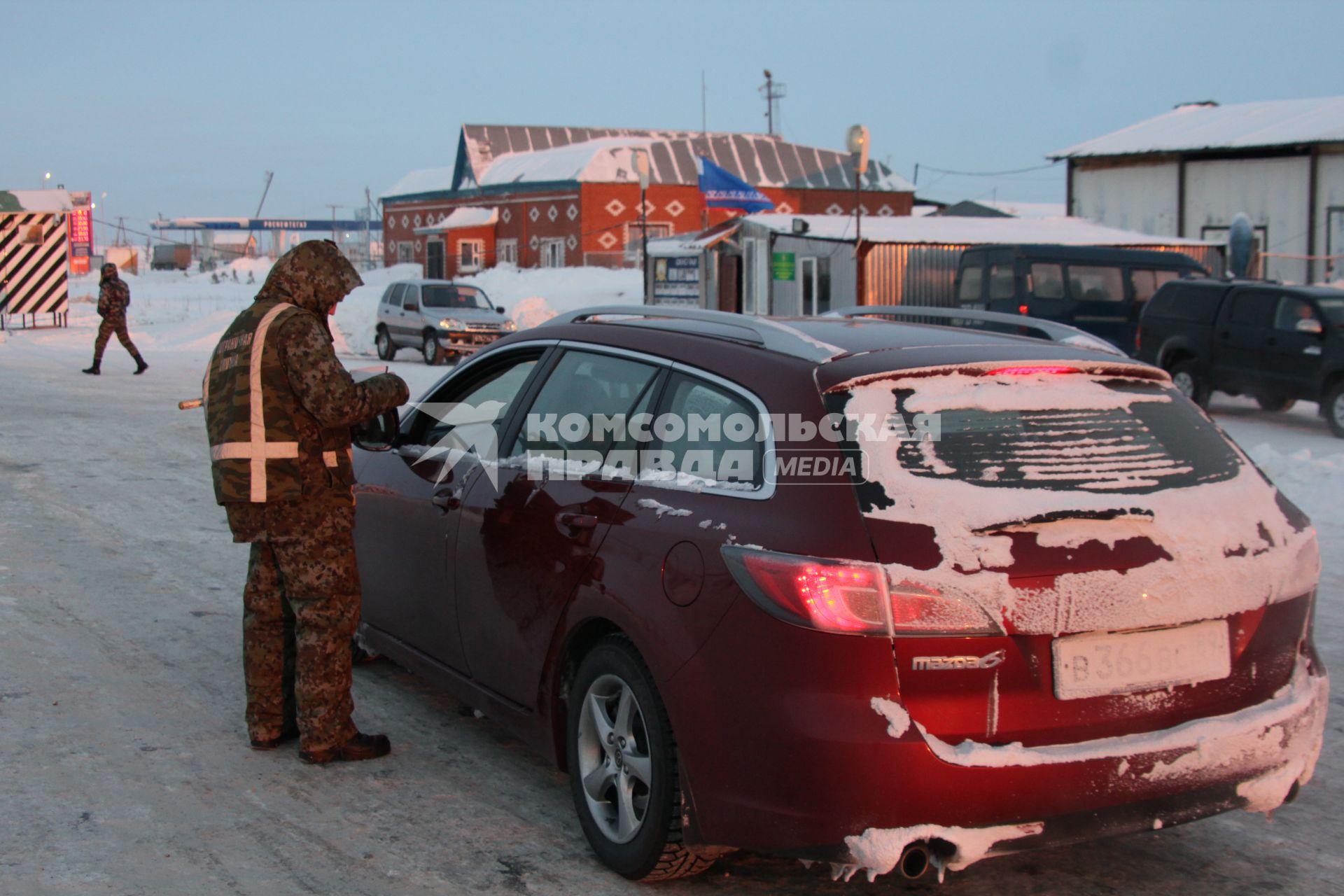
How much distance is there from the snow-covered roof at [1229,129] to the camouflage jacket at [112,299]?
26641mm

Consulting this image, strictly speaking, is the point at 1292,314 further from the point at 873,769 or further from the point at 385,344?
the point at 385,344

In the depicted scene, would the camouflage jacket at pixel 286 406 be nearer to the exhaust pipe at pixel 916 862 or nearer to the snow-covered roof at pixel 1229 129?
the exhaust pipe at pixel 916 862

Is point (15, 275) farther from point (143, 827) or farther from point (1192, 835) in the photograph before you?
point (1192, 835)

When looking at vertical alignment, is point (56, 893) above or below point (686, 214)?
below

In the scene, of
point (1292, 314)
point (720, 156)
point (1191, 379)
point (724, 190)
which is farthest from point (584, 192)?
point (1292, 314)

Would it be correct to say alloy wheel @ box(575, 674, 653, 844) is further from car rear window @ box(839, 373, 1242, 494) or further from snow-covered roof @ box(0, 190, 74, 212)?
snow-covered roof @ box(0, 190, 74, 212)

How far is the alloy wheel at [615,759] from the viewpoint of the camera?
362 centimetres

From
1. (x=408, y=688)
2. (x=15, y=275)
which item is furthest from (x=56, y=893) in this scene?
(x=15, y=275)

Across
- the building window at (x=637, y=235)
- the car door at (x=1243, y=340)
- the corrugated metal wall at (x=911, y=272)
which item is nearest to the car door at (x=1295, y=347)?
the car door at (x=1243, y=340)

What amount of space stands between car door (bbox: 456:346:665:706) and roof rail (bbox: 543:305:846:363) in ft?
0.87

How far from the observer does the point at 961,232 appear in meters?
28.0

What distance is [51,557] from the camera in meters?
7.66

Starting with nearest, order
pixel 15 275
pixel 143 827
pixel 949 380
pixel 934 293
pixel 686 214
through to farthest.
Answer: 1. pixel 949 380
2. pixel 143 827
3. pixel 934 293
4. pixel 15 275
5. pixel 686 214

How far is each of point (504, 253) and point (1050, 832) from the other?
51.0 meters
